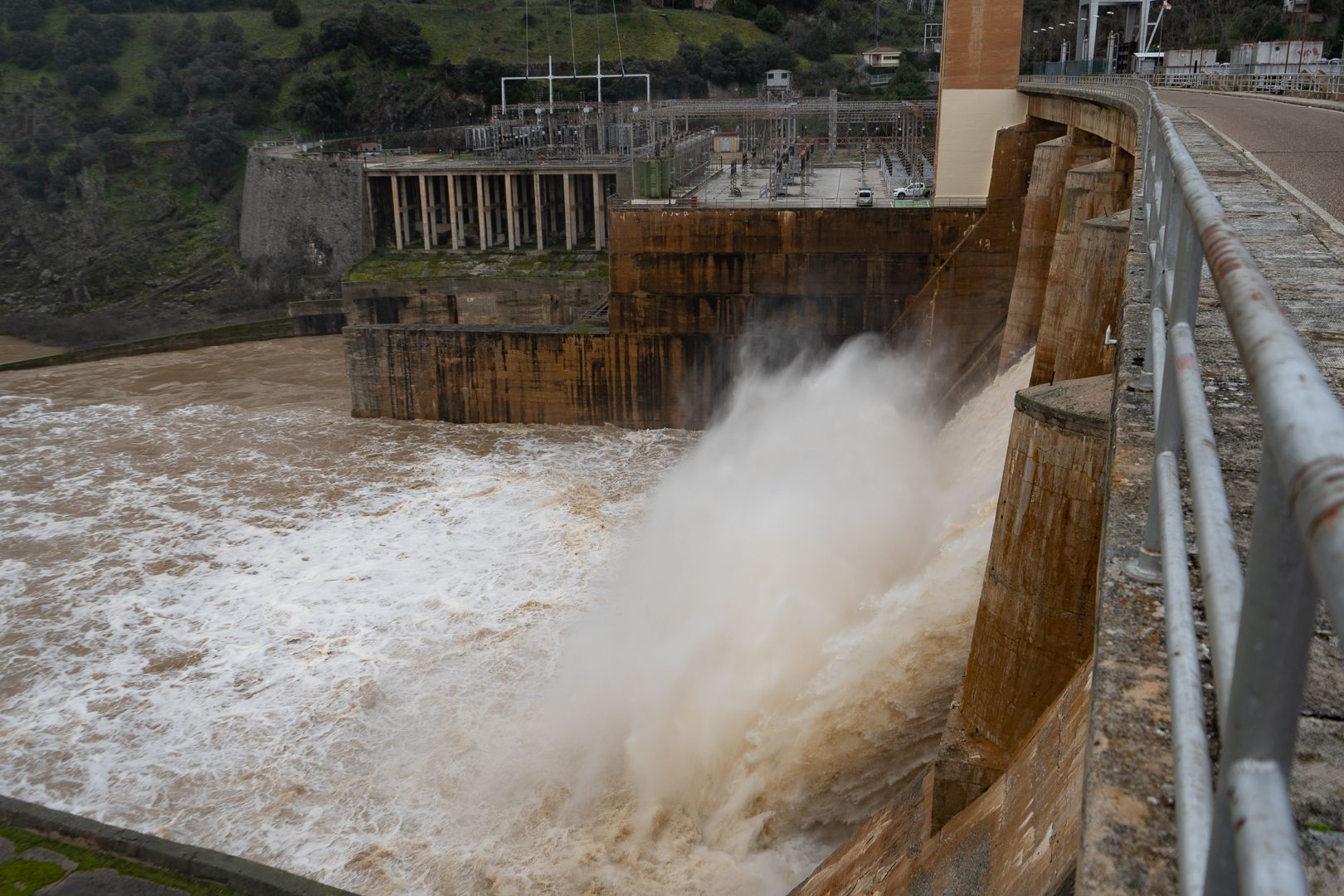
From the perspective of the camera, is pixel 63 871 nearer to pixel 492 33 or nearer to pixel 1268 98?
pixel 1268 98

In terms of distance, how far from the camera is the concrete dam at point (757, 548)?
1.88 m

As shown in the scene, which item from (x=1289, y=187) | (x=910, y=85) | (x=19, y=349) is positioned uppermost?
(x=910, y=85)

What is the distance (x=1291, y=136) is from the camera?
1259 cm

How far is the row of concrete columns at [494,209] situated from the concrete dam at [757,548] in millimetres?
2875

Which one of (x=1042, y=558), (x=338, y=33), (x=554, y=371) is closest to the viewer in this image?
(x=1042, y=558)

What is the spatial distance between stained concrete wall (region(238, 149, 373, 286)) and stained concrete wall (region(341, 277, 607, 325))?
681cm

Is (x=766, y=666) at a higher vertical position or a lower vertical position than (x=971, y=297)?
lower

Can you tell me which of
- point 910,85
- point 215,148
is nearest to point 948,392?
point 910,85

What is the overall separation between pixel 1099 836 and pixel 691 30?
75390 mm

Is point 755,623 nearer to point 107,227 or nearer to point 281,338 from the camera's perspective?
point 281,338

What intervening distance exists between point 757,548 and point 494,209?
93.8 feet

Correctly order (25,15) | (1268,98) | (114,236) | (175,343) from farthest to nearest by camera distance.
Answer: (25,15) < (114,236) < (175,343) < (1268,98)

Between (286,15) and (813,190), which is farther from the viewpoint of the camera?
(286,15)

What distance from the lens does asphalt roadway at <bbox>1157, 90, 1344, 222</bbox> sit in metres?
8.27
